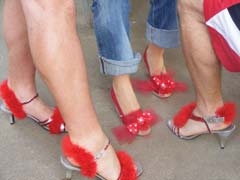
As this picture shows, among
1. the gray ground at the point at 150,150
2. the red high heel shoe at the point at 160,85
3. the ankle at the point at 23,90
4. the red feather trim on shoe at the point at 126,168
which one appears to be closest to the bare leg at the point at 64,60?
the red feather trim on shoe at the point at 126,168

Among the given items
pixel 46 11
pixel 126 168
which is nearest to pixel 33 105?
pixel 126 168

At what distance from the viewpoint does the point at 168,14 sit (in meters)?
1.49

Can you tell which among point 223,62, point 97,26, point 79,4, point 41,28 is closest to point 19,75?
point 97,26

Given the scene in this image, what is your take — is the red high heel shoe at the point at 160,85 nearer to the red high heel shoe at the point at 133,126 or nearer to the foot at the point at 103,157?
the red high heel shoe at the point at 133,126

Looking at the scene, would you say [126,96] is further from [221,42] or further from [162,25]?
[221,42]

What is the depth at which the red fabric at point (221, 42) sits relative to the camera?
1.07 m

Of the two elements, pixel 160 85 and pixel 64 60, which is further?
pixel 160 85

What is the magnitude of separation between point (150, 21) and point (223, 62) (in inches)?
17.2

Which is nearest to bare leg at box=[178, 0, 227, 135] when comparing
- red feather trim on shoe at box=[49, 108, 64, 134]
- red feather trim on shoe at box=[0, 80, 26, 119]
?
red feather trim on shoe at box=[49, 108, 64, 134]

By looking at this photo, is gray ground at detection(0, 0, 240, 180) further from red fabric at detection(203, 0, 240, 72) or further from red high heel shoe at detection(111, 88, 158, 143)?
red fabric at detection(203, 0, 240, 72)

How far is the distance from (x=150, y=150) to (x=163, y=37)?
0.41 meters

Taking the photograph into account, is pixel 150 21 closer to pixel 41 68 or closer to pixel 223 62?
pixel 223 62

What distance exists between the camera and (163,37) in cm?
154

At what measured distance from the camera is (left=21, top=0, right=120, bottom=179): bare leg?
100 centimetres
